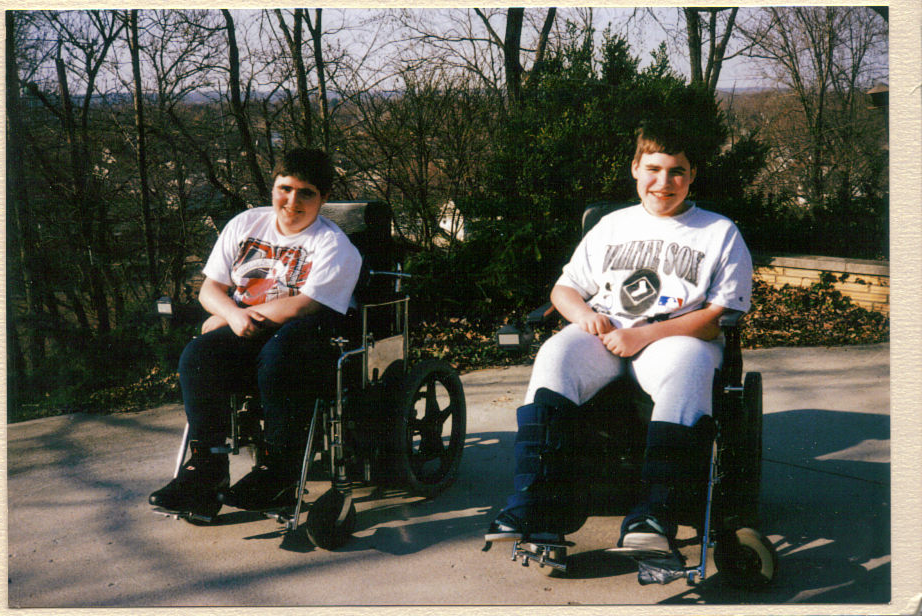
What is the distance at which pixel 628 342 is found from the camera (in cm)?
229

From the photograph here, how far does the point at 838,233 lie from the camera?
4453 millimetres

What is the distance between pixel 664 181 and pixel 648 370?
0.65m

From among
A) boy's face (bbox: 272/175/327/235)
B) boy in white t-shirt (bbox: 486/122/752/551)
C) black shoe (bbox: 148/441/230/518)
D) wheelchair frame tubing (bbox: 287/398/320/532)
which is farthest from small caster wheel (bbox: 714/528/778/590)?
boy's face (bbox: 272/175/327/235)

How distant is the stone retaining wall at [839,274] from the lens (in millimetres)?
3100

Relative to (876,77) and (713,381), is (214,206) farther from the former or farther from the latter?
(876,77)

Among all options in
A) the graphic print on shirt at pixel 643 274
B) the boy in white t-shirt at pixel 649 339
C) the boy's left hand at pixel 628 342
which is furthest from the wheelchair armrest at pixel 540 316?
the boy's left hand at pixel 628 342

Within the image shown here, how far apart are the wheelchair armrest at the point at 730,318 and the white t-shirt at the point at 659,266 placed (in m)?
0.02

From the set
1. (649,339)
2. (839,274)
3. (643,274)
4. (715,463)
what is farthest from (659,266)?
(839,274)

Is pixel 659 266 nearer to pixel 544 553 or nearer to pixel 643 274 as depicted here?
pixel 643 274

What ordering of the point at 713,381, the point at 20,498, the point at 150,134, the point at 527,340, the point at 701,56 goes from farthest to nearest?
1. the point at 150,134
2. the point at 701,56
3. the point at 20,498
4. the point at 527,340
5. the point at 713,381

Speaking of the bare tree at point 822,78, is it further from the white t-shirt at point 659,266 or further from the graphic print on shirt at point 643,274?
the graphic print on shirt at point 643,274

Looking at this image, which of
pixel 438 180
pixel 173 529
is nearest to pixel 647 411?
pixel 173 529

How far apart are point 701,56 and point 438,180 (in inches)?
98.2

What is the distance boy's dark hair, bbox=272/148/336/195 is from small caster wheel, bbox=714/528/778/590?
1793mm
